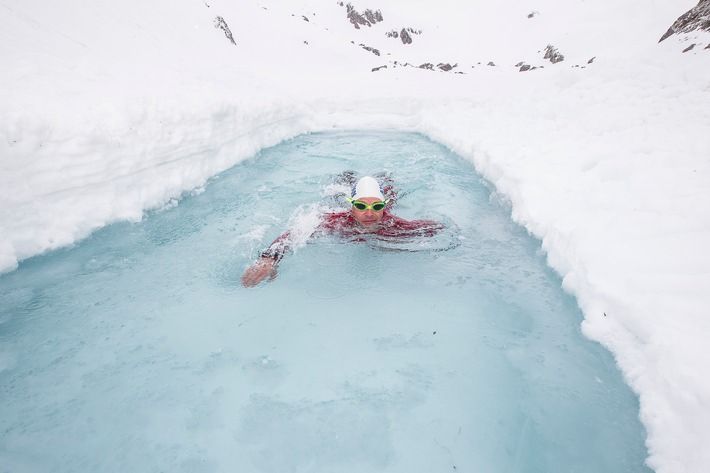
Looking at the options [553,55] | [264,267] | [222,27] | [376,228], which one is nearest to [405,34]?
[553,55]

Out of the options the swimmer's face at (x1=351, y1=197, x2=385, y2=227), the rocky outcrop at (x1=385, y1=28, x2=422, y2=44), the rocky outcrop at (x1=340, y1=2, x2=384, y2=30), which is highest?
the rocky outcrop at (x1=340, y1=2, x2=384, y2=30)

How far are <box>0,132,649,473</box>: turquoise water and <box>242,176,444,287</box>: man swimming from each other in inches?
9.5

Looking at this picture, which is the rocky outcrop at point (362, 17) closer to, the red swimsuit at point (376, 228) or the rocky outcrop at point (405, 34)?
the rocky outcrop at point (405, 34)

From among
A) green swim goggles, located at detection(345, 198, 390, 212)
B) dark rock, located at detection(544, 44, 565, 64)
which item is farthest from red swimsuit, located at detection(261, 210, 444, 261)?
dark rock, located at detection(544, 44, 565, 64)

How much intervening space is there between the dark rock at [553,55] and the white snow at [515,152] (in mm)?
15055

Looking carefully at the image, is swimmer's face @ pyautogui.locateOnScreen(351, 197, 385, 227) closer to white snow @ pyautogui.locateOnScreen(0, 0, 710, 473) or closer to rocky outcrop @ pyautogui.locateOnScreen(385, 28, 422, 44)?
white snow @ pyautogui.locateOnScreen(0, 0, 710, 473)

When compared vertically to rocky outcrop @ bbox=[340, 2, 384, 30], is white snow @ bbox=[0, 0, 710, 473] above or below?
below

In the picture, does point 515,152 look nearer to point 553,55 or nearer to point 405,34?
point 553,55

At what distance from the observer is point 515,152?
7.26 m

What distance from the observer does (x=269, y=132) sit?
35.8 ft

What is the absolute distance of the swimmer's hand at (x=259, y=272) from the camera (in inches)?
172

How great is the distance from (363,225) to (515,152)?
4.06 m

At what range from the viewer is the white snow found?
9.34 ft

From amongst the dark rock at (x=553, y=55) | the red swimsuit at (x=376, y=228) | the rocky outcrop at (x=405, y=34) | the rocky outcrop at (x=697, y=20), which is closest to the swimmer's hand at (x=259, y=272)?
the red swimsuit at (x=376, y=228)
